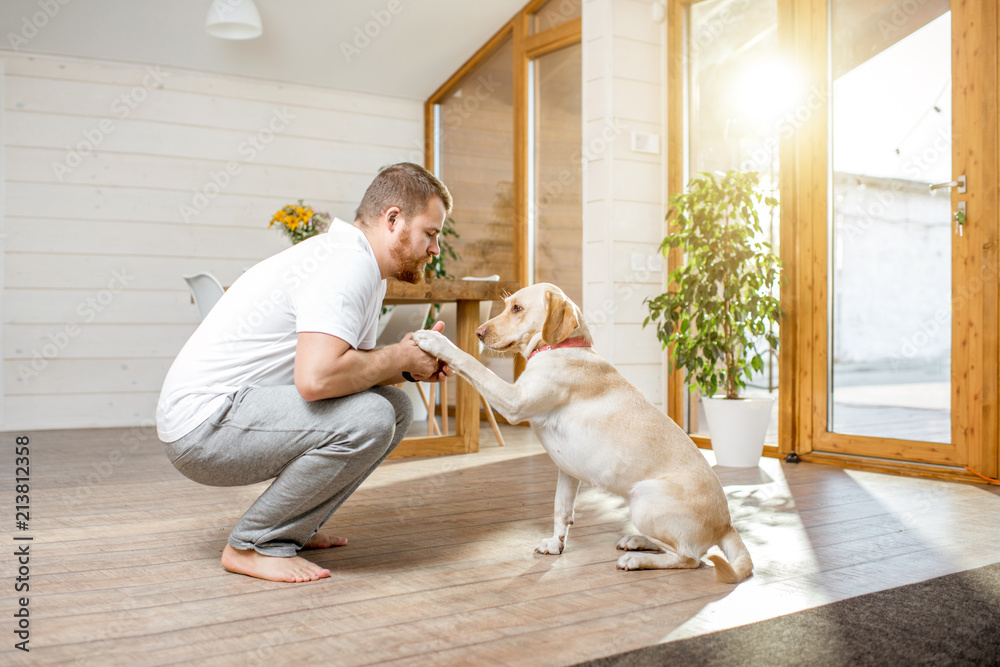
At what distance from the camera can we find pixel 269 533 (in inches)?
74.0

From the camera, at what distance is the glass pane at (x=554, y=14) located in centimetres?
486

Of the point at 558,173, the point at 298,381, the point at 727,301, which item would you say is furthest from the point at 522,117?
the point at 298,381

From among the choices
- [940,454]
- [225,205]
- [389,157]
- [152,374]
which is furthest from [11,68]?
[940,454]

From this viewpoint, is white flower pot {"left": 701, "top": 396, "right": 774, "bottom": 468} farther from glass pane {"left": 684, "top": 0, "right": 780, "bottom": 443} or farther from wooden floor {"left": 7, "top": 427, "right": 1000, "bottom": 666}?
wooden floor {"left": 7, "top": 427, "right": 1000, "bottom": 666}

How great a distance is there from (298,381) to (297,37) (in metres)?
4.20

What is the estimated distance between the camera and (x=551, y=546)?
211 cm

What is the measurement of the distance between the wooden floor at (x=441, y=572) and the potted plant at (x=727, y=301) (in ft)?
1.36

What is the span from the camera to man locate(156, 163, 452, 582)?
1777 millimetres

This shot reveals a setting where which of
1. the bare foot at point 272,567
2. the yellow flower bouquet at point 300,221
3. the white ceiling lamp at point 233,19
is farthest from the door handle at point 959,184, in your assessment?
the white ceiling lamp at point 233,19

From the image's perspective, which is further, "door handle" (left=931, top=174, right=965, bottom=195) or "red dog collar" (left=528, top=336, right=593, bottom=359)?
"door handle" (left=931, top=174, right=965, bottom=195)

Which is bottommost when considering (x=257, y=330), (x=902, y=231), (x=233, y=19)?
(x=257, y=330)

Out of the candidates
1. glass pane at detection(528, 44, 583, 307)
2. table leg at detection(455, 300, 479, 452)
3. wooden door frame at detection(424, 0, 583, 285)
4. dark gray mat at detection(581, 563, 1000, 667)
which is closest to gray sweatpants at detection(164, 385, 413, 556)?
dark gray mat at detection(581, 563, 1000, 667)

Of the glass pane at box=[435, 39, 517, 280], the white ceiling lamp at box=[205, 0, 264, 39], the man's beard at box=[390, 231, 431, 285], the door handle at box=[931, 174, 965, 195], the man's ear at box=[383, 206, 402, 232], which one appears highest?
the white ceiling lamp at box=[205, 0, 264, 39]

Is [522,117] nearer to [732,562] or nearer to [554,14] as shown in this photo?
[554,14]
